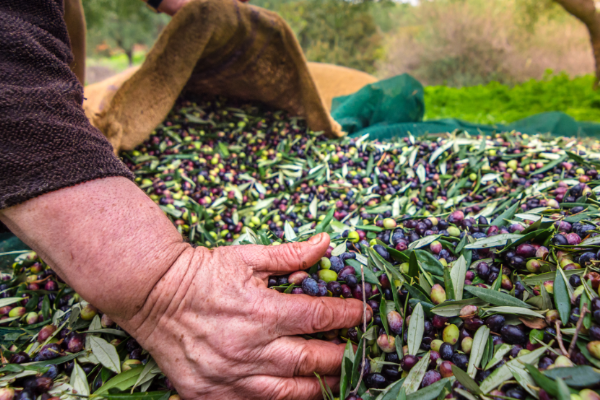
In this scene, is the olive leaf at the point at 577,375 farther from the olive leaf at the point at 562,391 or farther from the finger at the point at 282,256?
the finger at the point at 282,256

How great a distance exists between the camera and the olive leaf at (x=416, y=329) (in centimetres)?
88

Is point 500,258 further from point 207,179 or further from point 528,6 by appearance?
point 528,6

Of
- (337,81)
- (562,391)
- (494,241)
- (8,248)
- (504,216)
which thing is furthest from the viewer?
(337,81)

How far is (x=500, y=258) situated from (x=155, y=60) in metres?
2.05

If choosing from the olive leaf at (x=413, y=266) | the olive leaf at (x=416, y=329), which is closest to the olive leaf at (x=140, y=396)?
the olive leaf at (x=416, y=329)

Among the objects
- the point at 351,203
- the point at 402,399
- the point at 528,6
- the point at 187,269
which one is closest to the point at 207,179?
the point at 351,203

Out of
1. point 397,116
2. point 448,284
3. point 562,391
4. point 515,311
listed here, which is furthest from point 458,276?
point 397,116

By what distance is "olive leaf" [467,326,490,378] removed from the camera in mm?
807

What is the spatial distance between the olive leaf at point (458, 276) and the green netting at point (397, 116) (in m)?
2.03

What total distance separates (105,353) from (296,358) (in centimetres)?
60

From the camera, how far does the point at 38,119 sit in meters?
0.80

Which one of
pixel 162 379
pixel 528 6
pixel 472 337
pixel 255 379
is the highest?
A: pixel 528 6

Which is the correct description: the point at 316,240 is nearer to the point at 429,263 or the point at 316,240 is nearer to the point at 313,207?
the point at 429,263

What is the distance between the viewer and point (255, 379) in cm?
86
